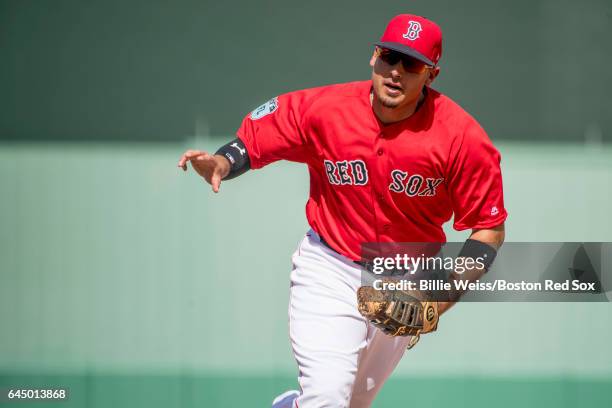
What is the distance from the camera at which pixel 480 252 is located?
330 centimetres

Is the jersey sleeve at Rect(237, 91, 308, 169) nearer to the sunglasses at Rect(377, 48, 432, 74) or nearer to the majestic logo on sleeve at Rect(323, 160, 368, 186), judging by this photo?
the majestic logo on sleeve at Rect(323, 160, 368, 186)

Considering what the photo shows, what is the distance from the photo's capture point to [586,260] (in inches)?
195

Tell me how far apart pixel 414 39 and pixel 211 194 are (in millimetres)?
1952

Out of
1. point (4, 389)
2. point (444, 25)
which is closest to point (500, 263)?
point (444, 25)

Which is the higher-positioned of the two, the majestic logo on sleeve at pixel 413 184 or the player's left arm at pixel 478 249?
the majestic logo on sleeve at pixel 413 184

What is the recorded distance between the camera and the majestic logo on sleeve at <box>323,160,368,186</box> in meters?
3.37

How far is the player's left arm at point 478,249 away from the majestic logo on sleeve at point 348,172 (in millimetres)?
420

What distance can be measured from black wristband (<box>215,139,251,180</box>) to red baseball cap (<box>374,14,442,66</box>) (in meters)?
0.63

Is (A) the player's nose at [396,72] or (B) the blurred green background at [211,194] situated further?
(B) the blurred green background at [211,194]

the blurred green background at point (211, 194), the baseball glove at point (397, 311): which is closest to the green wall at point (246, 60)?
the blurred green background at point (211, 194)

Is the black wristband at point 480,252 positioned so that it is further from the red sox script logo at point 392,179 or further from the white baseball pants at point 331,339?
the white baseball pants at point 331,339

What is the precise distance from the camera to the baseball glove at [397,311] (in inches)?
127

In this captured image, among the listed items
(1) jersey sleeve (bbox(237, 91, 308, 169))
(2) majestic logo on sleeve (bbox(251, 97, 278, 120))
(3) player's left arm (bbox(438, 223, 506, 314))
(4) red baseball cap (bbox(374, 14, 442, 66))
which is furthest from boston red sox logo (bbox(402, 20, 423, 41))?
(3) player's left arm (bbox(438, 223, 506, 314))

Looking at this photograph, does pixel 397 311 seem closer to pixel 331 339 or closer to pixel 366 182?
pixel 331 339
